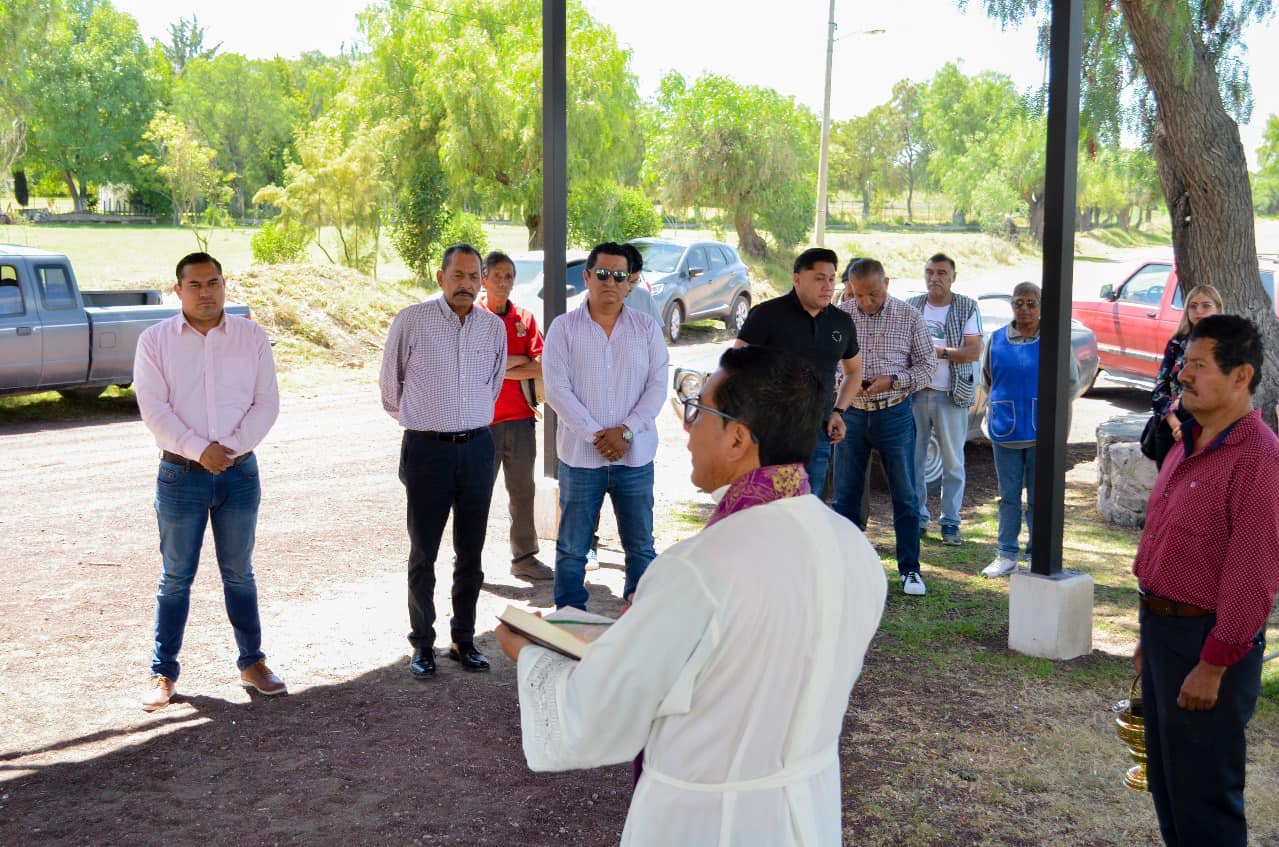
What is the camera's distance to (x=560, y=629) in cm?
219

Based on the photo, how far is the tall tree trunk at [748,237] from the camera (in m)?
41.4

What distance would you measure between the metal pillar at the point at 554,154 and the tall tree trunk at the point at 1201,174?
13.0ft

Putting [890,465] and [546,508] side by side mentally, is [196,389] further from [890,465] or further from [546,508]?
[890,465]

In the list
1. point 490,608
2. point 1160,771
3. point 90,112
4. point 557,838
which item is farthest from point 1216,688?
point 90,112

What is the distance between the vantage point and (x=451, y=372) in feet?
18.4

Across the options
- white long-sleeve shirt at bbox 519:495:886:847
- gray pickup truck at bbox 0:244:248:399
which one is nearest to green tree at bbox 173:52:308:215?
gray pickup truck at bbox 0:244:248:399

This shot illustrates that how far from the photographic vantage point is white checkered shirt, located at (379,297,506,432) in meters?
5.55

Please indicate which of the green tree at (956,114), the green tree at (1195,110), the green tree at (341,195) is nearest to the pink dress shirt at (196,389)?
the green tree at (1195,110)

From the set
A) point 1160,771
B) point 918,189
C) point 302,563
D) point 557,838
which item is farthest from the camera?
point 918,189

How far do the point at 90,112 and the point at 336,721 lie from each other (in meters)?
73.7

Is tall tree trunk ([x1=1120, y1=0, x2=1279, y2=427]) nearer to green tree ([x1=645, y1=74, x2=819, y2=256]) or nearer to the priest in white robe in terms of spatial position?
the priest in white robe

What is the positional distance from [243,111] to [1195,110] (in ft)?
269

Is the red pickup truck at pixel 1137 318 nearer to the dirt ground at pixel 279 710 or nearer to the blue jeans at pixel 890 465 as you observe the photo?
the dirt ground at pixel 279 710

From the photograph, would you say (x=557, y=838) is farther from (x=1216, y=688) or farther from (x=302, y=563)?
(x=302, y=563)
